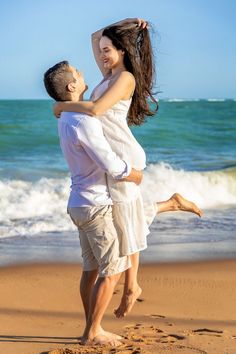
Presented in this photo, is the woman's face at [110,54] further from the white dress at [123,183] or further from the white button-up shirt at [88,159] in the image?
the white button-up shirt at [88,159]

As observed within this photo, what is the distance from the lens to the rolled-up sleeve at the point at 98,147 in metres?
4.30

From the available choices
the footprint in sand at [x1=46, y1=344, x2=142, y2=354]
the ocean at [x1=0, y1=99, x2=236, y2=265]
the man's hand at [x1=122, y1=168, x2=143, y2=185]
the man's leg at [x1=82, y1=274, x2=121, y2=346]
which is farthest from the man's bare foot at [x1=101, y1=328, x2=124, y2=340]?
the ocean at [x1=0, y1=99, x2=236, y2=265]

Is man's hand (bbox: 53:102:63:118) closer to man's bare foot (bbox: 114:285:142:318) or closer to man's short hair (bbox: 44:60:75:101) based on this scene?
man's short hair (bbox: 44:60:75:101)

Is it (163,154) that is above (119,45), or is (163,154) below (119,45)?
below

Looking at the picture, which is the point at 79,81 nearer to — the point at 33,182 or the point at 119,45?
the point at 119,45

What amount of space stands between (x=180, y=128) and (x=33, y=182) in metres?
16.8

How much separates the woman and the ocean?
316cm

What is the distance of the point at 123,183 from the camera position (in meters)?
4.46

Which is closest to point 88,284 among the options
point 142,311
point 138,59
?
point 142,311

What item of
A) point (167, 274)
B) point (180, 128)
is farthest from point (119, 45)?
point (180, 128)

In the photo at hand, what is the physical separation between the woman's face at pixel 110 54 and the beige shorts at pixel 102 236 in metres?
0.81

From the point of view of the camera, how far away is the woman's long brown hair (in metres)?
4.51

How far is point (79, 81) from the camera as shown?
4465 mm

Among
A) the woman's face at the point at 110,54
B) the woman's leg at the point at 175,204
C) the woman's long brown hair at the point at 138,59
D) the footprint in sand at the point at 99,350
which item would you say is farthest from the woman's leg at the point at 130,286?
the woman's face at the point at 110,54
